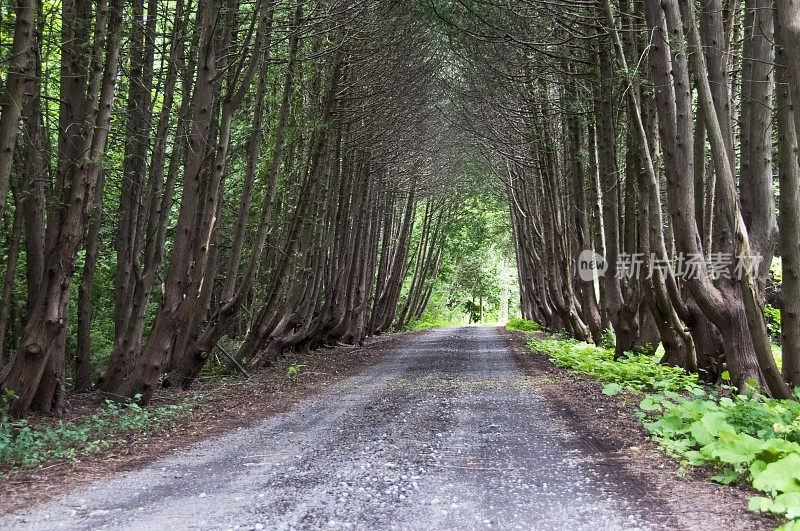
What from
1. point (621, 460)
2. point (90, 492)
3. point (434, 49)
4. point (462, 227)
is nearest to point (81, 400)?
point (90, 492)

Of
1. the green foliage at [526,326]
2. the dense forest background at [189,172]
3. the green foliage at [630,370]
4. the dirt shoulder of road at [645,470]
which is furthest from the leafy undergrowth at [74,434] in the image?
the green foliage at [526,326]

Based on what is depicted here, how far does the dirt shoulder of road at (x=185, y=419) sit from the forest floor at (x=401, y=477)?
43 mm

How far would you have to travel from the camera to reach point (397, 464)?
19.5ft

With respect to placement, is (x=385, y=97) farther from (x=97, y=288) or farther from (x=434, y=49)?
(x=97, y=288)

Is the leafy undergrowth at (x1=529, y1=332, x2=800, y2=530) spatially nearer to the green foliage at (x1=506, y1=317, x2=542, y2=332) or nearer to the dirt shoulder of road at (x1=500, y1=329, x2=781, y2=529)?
the dirt shoulder of road at (x1=500, y1=329, x2=781, y2=529)

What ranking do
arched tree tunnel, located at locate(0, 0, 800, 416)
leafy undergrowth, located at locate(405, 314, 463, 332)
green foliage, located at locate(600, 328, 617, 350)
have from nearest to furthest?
arched tree tunnel, located at locate(0, 0, 800, 416) < green foliage, located at locate(600, 328, 617, 350) < leafy undergrowth, located at locate(405, 314, 463, 332)

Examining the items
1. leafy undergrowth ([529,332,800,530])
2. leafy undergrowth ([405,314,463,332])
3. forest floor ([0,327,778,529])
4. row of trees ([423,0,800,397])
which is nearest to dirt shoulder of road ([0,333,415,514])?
forest floor ([0,327,778,529])

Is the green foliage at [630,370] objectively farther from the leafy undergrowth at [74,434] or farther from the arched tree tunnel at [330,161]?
the leafy undergrowth at [74,434]

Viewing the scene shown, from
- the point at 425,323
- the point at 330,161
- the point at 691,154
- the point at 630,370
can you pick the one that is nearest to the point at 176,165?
the point at 330,161

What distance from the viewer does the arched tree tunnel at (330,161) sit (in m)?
8.22

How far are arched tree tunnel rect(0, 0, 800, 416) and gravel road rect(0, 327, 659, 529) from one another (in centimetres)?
288

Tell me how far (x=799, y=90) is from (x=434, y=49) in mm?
15777

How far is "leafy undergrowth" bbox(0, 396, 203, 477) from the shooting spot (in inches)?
239

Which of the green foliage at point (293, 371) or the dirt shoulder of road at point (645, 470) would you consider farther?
the green foliage at point (293, 371)
